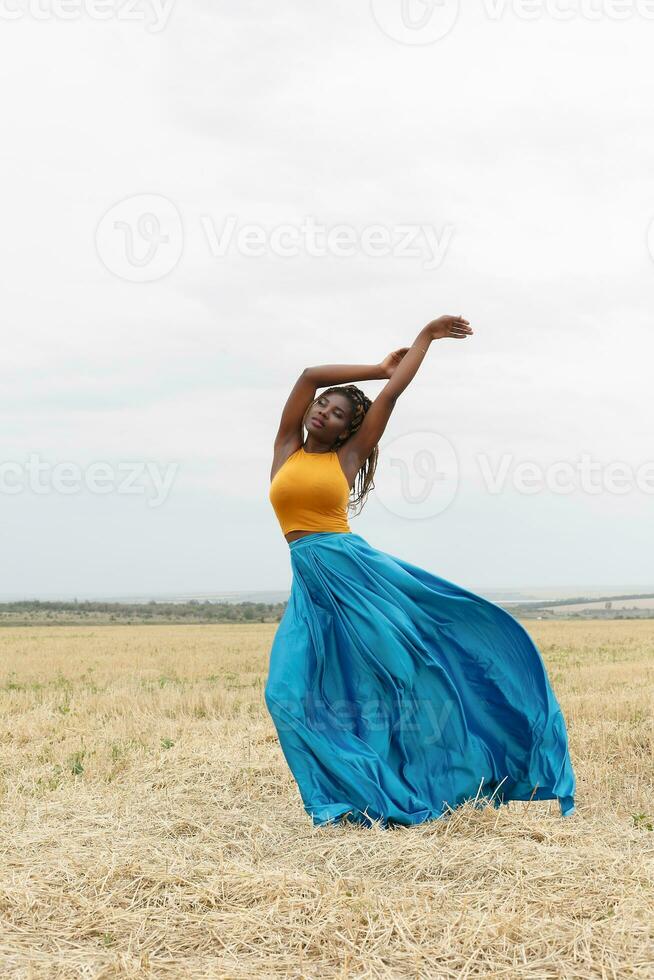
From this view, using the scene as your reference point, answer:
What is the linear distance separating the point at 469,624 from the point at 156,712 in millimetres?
6267

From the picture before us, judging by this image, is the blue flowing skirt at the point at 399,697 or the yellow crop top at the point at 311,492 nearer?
the blue flowing skirt at the point at 399,697

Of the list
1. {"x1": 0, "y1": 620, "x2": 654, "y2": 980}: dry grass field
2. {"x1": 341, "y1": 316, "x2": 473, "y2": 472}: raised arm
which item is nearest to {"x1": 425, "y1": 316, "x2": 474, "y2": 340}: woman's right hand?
{"x1": 341, "y1": 316, "x2": 473, "y2": 472}: raised arm

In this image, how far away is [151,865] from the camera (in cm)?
530

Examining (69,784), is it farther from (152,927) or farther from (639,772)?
(639,772)

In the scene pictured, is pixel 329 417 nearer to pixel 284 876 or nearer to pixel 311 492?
pixel 311 492

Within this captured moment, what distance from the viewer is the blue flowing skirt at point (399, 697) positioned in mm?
5848

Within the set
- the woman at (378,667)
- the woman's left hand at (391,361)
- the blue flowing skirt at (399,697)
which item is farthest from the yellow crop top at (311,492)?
the woman's left hand at (391,361)

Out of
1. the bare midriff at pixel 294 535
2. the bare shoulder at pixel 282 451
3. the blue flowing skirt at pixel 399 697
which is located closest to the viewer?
the blue flowing skirt at pixel 399 697

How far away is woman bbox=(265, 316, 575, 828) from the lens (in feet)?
19.2

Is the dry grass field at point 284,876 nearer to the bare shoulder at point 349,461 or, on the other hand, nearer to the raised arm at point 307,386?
the bare shoulder at point 349,461

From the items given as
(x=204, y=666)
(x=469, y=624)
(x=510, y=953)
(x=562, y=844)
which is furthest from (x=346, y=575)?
(x=204, y=666)

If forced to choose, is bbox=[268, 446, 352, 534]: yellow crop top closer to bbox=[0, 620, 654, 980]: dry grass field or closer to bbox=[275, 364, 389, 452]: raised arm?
bbox=[275, 364, 389, 452]: raised arm

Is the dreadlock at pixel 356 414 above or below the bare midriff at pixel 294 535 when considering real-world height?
above

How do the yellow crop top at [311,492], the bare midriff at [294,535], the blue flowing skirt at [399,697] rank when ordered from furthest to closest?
1. the bare midriff at [294,535]
2. the yellow crop top at [311,492]
3. the blue flowing skirt at [399,697]
